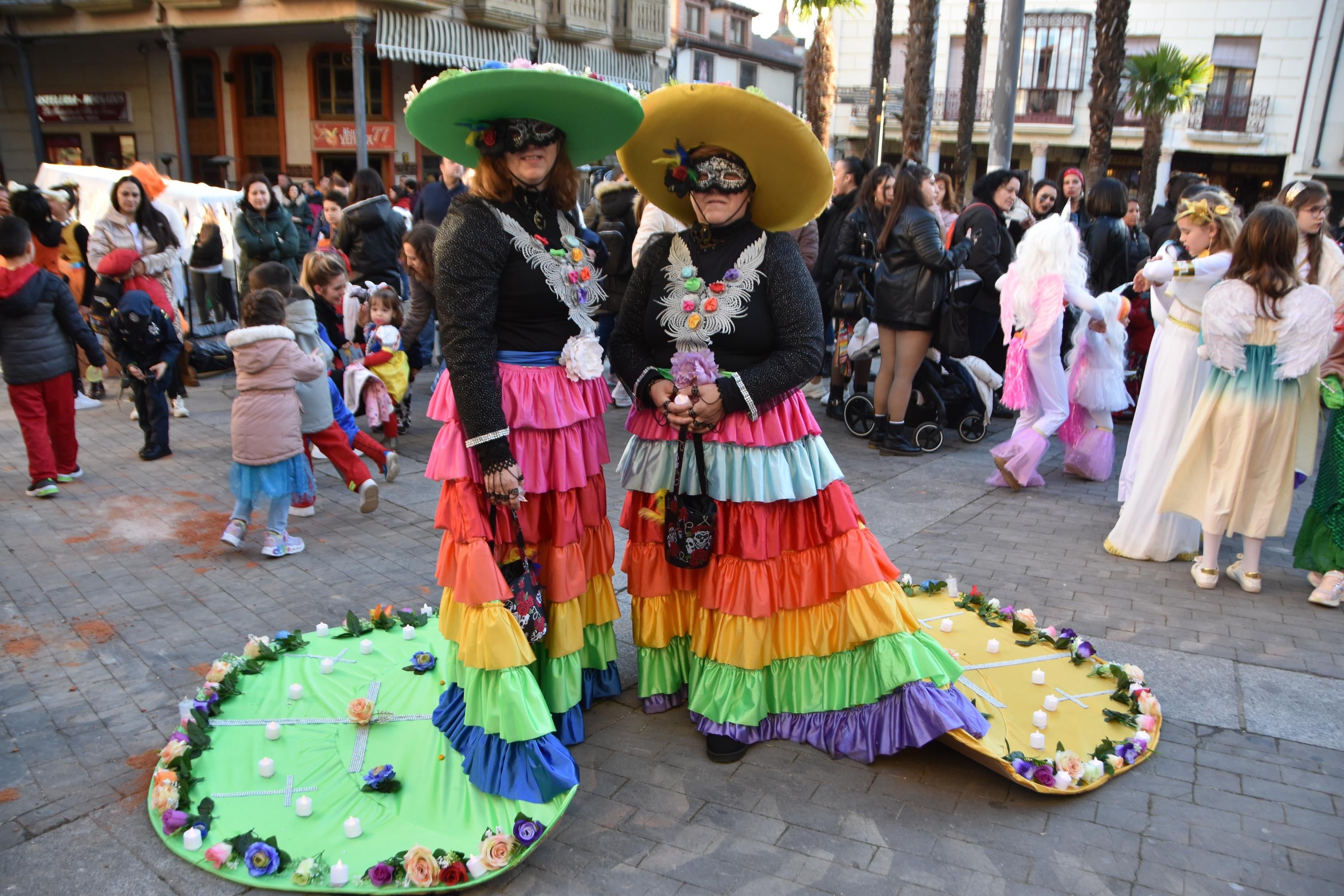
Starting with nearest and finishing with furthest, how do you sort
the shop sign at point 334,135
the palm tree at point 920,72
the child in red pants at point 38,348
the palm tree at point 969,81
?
1. the child in red pants at point 38,348
2. the palm tree at point 920,72
3. the palm tree at point 969,81
4. the shop sign at point 334,135

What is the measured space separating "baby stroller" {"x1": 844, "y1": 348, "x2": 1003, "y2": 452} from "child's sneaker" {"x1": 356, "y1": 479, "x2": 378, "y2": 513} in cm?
405

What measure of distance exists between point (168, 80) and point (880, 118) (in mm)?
18759

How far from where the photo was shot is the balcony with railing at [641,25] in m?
24.7

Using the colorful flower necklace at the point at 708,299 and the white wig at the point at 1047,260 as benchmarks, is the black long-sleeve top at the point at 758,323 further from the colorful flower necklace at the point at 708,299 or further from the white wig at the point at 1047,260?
the white wig at the point at 1047,260

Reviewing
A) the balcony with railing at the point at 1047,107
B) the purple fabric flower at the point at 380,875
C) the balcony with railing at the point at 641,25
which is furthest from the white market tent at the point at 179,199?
the balcony with railing at the point at 1047,107

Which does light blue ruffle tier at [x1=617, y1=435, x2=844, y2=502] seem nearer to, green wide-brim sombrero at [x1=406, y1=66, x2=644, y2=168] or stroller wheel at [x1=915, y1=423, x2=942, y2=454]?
green wide-brim sombrero at [x1=406, y1=66, x2=644, y2=168]

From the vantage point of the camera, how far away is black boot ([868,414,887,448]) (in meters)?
7.51

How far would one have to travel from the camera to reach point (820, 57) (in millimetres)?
21703

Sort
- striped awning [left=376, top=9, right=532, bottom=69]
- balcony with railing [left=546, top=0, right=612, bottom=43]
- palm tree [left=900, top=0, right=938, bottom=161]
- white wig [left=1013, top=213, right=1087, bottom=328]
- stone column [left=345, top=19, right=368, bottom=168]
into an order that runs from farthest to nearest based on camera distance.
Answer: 1. balcony with railing [left=546, top=0, right=612, bottom=43]
2. striped awning [left=376, top=9, right=532, bottom=69]
3. stone column [left=345, top=19, right=368, bottom=168]
4. palm tree [left=900, top=0, right=938, bottom=161]
5. white wig [left=1013, top=213, right=1087, bottom=328]

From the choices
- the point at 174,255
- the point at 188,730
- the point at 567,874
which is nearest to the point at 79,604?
the point at 188,730

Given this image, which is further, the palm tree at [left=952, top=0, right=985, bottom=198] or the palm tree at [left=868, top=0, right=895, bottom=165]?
the palm tree at [left=868, top=0, right=895, bottom=165]

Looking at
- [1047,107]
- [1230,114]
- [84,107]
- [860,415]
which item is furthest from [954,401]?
[1047,107]

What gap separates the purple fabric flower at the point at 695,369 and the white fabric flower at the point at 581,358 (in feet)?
0.92

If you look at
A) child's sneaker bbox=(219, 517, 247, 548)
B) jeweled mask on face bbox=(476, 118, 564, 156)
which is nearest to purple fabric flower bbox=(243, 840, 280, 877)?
jeweled mask on face bbox=(476, 118, 564, 156)
